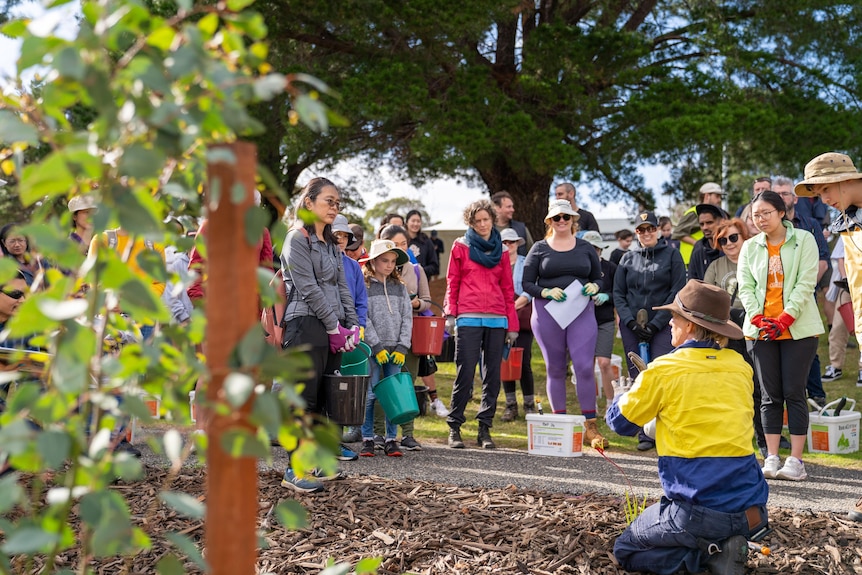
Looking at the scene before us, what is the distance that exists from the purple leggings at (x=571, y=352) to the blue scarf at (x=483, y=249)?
548mm

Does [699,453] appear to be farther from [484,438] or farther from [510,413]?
[510,413]

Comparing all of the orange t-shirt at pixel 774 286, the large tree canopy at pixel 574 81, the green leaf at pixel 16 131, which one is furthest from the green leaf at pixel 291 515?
the large tree canopy at pixel 574 81

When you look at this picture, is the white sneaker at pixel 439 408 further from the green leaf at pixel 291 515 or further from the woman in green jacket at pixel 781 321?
the green leaf at pixel 291 515

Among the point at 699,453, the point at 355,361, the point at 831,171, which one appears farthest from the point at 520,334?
the point at 699,453

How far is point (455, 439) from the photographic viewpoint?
7035 mm

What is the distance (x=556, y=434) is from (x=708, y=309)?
2.73 metres

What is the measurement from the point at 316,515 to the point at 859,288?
3.31 m

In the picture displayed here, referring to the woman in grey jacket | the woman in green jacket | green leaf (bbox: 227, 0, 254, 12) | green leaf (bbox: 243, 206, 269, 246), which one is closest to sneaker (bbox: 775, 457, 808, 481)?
the woman in green jacket

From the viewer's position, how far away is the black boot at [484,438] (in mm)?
7012

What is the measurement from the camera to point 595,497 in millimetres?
4973

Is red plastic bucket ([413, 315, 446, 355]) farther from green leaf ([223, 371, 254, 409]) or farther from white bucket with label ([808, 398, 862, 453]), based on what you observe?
green leaf ([223, 371, 254, 409])

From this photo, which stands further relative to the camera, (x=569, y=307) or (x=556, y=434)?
(x=569, y=307)

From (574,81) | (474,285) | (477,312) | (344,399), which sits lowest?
(344,399)

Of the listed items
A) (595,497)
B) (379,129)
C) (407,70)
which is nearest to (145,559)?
(595,497)
